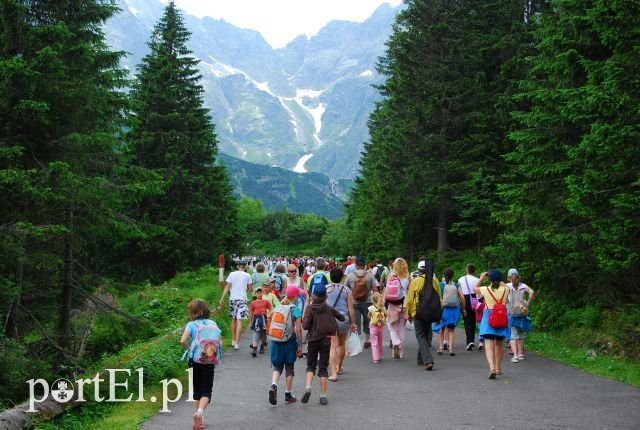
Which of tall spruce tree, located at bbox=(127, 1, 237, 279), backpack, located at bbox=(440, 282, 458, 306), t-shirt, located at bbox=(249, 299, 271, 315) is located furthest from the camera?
tall spruce tree, located at bbox=(127, 1, 237, 279)

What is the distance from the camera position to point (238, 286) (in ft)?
44.3

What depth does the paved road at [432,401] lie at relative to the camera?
7078mm

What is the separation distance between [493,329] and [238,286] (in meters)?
5.86

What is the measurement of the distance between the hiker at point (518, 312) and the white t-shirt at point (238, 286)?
548cm

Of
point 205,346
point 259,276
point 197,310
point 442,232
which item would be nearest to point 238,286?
point 259,276

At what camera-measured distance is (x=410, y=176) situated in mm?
26656

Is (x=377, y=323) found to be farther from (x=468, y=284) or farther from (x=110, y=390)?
(x=110, y=390)

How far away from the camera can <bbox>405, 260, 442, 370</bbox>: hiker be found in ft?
35.6

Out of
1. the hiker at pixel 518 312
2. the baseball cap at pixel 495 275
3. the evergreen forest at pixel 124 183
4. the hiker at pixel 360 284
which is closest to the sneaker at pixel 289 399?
the baseball cap at pixel 495 275

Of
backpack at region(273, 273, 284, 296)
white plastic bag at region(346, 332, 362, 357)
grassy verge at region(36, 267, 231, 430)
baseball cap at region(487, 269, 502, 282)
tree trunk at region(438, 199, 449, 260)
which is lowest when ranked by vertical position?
grassy verge at region(36, 267, 231, 430)

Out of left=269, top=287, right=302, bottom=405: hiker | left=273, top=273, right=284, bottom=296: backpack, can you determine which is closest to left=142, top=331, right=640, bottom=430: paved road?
left=269, top=287, right=302, bottom=405: hiker

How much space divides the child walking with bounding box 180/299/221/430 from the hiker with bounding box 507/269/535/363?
20.5ft

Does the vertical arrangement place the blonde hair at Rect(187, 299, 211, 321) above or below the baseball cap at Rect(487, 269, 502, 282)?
below

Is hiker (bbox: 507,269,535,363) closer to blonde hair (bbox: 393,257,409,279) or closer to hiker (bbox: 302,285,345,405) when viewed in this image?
blonde hair (bbox: 393,257,409,279)
